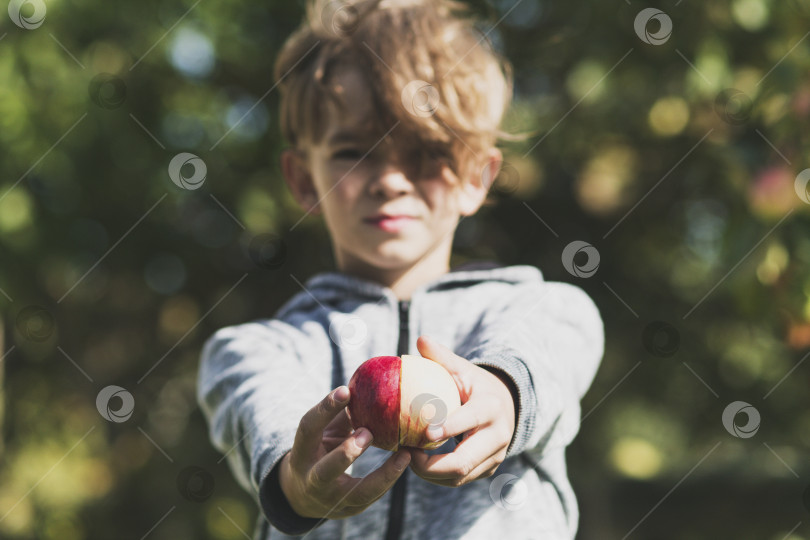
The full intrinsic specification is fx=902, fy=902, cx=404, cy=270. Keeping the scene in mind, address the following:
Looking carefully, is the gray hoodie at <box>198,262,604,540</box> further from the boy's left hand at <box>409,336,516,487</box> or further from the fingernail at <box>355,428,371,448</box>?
the fingernail at <box>355,428,371,448</box>

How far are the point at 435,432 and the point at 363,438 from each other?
0.08 meters

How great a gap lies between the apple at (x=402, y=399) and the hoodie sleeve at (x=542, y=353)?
8cm

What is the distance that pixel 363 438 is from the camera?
0.93 metres

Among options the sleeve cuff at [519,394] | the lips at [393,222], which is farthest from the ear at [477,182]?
the sleeve cuff at [519,394]

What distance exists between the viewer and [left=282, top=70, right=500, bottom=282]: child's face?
1291mm

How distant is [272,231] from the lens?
3207 mm

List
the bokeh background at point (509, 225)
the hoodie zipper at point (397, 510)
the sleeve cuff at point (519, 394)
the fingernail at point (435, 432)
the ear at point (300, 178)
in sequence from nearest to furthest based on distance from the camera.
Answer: the fingernail at point (435, 432) → the sleeve cuff at point (519, 394) → the hoodie zipper at point (397, 510) → the ear at point (300, 178) → the bokeh background at point (509, 225)

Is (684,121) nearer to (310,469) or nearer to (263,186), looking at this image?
(263,186)

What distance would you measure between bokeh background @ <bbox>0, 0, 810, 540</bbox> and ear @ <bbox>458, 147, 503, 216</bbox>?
2.45 feet

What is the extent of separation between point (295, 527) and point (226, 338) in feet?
1.14

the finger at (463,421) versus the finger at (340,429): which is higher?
the finger at (463,421)

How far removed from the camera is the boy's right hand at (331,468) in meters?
0.92

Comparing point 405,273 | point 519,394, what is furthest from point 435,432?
point 405,273

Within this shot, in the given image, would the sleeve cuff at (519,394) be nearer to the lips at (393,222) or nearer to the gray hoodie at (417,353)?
the gray hoodie at (417,353)
